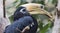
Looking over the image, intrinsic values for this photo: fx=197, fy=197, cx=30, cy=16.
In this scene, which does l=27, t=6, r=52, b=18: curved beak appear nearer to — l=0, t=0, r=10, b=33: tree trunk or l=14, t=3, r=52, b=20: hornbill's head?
l=14, t=3, r=52, b=20: hornbill's head

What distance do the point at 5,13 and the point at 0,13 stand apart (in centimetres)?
5

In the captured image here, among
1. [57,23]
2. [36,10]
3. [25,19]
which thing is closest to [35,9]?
[36,10]

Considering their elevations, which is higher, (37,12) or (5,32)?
(37,12)

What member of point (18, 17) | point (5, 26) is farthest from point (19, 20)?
point (5, 26)

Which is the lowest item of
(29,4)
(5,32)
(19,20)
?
(5,32)

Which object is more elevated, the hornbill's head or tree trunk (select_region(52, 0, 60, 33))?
the hornbill's head

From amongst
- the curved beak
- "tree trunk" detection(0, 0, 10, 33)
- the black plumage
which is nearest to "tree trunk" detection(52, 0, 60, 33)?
the curved beak

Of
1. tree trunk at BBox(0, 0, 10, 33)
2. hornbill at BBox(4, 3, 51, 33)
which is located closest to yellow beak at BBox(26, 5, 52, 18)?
hornbill at BBox(4, 3, 51, 33)

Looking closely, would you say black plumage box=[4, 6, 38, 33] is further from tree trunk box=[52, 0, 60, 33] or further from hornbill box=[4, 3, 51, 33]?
tree trunk box=[52, 0, 60, 33]

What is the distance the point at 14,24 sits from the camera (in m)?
1.81

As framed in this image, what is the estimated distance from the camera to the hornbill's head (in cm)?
182

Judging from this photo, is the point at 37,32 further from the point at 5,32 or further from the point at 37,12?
the point at 5,32

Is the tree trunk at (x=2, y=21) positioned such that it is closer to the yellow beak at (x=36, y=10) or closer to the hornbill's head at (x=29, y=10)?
the hornbill's head at (x=29, y=10)

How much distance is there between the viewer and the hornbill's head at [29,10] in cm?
182
